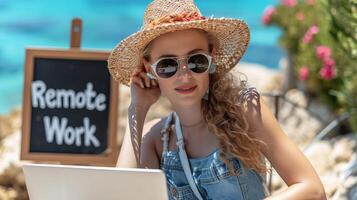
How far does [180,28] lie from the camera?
2.42 m

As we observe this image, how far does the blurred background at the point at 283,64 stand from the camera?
423 cm

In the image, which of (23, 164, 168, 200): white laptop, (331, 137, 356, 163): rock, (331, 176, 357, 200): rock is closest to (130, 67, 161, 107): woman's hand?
(23, 164, 168, 200): white laptop

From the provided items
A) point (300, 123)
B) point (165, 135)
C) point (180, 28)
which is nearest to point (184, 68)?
point (180, 28)

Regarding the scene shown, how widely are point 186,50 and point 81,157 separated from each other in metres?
1.61

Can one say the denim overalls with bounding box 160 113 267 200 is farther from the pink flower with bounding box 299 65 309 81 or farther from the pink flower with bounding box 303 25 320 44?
the pink flower with bounding box 299 65 309 81

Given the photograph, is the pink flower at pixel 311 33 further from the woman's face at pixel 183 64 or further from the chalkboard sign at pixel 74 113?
the woman's face at pixel 183 64

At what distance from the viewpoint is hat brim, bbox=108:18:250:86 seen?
245 centimetres

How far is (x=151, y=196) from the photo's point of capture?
1.99 meters

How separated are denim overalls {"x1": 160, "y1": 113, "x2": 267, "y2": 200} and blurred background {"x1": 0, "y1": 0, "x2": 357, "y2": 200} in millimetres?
390

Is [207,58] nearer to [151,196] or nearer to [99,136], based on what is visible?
[151,196]

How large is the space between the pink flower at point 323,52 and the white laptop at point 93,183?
3828 millimetres

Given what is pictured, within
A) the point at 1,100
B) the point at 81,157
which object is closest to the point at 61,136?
the point at 81,157

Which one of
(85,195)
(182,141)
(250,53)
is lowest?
(85,195)

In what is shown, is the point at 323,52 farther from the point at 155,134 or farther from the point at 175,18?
the point at 175,18
